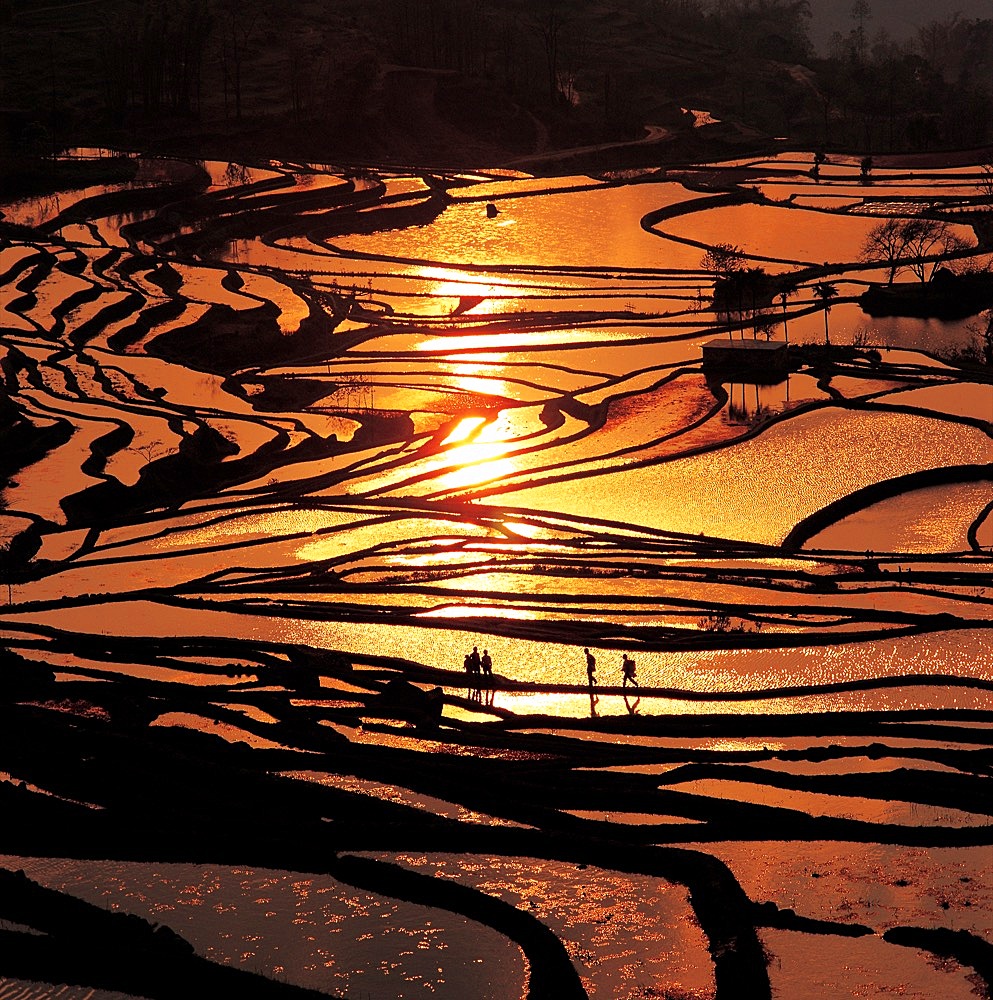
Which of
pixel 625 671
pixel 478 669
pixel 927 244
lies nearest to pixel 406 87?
pixel 927 244

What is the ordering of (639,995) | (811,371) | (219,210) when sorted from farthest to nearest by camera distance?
1. (219,210)
2. (811,371)
3. (639,995)

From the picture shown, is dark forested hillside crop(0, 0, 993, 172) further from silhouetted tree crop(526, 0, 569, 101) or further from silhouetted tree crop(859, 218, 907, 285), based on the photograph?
silhouetted tree crop(859, 218, 907, 285)

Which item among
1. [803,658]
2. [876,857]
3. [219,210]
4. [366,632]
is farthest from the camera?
[219,210]

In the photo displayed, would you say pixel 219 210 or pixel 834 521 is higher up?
pixel 219 210

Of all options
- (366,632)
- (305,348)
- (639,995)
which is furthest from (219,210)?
(639,995)

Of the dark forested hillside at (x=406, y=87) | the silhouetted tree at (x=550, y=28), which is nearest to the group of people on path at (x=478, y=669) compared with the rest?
the dark forested hillside at (x=406, y=87)

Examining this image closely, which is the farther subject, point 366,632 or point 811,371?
point 811,371

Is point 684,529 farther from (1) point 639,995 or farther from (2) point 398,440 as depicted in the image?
(1) point 639,995
